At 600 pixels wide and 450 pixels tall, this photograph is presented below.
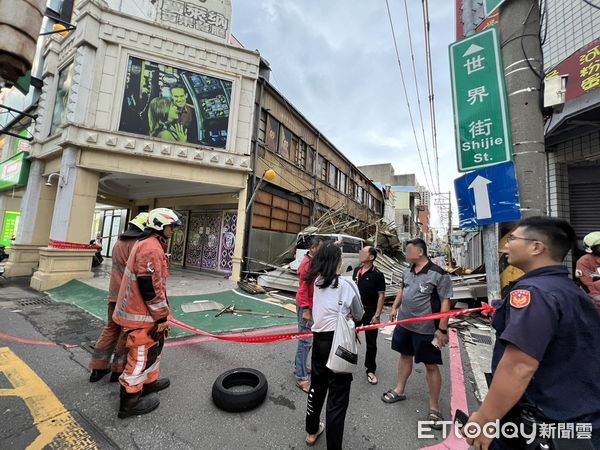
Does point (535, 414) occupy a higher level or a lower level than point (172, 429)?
higher

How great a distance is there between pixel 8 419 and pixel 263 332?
331 cm

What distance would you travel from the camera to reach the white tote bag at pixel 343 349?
209 cm

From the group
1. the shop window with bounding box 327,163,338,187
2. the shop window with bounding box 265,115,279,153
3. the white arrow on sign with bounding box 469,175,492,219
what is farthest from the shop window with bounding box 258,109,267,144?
the white arrow on sign with bounding box 469,175,492,219

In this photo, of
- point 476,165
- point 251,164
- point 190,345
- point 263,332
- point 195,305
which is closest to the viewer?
point 476,165

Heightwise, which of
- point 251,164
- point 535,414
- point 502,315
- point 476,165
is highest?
point 251,164

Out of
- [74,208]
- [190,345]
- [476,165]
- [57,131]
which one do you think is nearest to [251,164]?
[74,208]

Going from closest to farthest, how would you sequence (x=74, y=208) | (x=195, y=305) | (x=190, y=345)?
1. (x=190, y=345)
2. (x=195, y=305)
3. (x=74, y=208)

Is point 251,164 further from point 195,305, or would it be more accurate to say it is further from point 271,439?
point 271,439

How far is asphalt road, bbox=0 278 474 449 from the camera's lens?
2.29 meters

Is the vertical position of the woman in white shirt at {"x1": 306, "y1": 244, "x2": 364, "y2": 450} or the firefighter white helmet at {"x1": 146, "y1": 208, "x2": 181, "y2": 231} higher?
the firefighter white helmet at {"x1": 146, "y1": 208, "x2": 181, "y2": 231}

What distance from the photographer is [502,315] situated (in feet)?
5.08

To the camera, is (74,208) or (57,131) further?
(57,131)

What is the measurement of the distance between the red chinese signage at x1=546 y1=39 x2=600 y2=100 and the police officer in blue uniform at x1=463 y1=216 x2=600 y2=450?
491 cm

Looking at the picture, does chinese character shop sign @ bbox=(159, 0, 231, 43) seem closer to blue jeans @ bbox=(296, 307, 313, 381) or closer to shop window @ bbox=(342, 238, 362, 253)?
shop window @ bbox=(342, 238, 362, 253)
